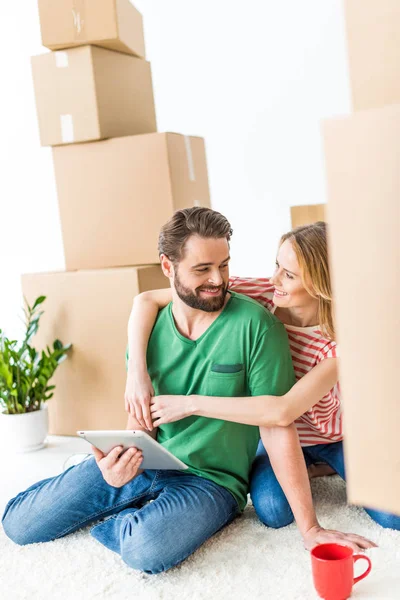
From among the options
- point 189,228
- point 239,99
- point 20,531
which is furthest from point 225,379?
point 239,99

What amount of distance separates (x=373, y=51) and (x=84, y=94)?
1.82 meters

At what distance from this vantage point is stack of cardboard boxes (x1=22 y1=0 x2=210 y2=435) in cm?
230

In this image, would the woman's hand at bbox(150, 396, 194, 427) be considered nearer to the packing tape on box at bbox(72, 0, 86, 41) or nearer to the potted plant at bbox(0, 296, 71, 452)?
the potted plant at bbox(0, 296, 71, 452)

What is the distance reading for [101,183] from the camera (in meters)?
2.40

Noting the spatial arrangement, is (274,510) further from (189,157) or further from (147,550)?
(189,157)

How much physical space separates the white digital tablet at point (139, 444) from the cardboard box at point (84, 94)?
45.0 inches

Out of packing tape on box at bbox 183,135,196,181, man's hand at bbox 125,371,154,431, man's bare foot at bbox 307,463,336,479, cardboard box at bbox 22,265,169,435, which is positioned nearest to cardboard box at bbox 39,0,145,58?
packing tape on box at bbox 183,135,196,181

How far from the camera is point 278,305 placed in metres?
1.67

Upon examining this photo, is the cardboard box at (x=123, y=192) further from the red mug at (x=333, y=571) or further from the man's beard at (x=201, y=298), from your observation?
the red mug at (x=333, y=571)

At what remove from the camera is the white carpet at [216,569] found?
1454mm

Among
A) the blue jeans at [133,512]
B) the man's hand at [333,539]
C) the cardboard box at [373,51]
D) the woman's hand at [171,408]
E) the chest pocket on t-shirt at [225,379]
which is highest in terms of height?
the cardboard box at [373,51]

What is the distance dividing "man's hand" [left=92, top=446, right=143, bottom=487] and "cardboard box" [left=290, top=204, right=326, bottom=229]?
134 centimetres

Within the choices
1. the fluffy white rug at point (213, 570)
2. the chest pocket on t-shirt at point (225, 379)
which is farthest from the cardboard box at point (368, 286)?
the chest pocket on t-shirt at point (225, 379)

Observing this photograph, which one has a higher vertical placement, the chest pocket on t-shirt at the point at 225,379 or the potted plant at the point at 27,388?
the chest pocket on t-shirt at the point at 225,379
